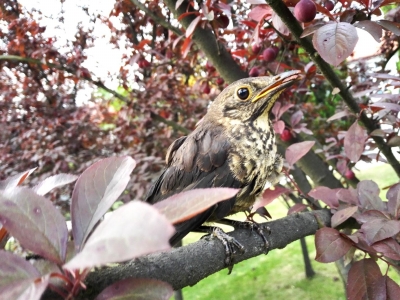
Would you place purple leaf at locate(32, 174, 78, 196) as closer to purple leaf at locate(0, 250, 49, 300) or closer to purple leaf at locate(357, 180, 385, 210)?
purple leaf at locate(0, 250, 49, 300)

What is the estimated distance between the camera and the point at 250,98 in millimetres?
1432

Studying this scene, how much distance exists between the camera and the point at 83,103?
12.7ft

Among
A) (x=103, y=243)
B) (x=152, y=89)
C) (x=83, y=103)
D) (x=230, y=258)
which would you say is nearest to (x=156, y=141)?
(x=152, y=89)

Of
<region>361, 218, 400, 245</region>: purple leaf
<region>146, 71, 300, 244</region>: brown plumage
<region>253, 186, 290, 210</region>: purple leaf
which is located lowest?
<region>361, 218, 400, 245</region>: purple leaf

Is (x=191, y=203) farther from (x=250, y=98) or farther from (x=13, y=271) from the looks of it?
(x=250, y=98)

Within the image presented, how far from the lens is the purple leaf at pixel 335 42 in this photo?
0.95 meters

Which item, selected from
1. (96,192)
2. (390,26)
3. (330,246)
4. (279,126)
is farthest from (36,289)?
(279,126)

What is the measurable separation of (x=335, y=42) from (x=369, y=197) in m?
0.58

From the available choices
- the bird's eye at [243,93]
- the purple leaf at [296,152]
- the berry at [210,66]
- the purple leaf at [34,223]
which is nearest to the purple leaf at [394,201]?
the purple leaf at [296,152]

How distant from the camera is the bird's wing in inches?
47.5

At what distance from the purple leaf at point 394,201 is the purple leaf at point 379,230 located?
107 millimetres

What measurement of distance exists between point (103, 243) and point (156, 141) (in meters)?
2.86

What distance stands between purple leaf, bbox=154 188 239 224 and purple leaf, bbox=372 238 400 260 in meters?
0.75

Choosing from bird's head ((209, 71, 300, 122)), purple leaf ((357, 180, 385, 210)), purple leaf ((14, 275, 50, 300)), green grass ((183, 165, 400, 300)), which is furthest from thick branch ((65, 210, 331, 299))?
green grass ((183, 165, 400, 300))
